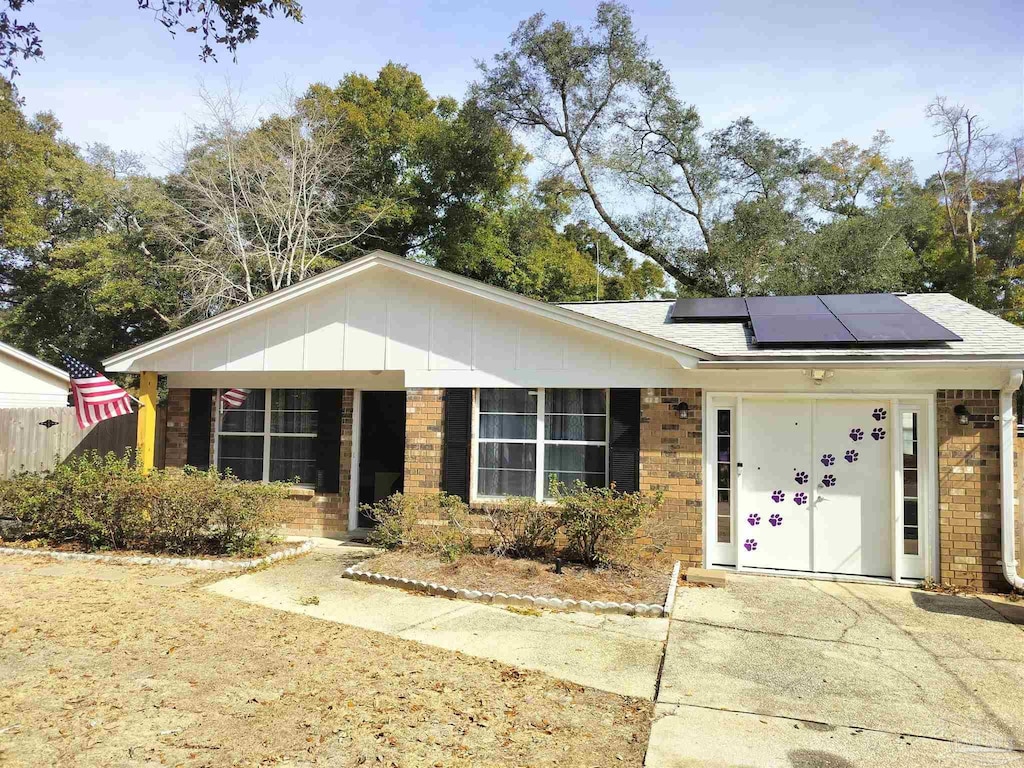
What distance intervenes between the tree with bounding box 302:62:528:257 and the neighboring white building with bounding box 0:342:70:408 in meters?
10.4

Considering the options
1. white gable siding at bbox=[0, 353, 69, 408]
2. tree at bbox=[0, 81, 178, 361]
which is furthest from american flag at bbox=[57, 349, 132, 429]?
tree at bbox=[0, 81, 178, 361]

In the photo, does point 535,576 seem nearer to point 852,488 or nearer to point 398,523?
point 398,523

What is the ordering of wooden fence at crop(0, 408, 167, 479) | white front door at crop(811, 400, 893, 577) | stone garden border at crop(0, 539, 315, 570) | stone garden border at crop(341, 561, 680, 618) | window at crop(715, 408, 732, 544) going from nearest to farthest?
stone garden border at crop(341, 561, 680, 618) < white front door at crop(811, 400, 893, 577) < stone garden border at crop(0, 539, 315, 570) < window at crop(715, 408, 732, 544) < wooden fence at crop(0, 408, 167, 479)

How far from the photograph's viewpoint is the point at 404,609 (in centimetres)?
685

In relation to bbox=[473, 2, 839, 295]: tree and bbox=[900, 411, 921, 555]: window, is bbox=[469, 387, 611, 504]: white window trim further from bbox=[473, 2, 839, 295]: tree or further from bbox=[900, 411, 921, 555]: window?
bbox=[473, 2, 839, 295]: tree

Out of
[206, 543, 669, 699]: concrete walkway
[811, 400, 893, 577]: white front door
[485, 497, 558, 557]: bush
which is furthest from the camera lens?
[485, 497, 558, 557]: bush

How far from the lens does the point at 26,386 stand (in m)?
17.7

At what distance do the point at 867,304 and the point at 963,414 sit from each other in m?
2.52

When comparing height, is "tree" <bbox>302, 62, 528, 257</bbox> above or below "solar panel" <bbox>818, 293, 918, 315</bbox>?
above

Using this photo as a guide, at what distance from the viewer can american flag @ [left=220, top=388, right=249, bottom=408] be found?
37.2 feet

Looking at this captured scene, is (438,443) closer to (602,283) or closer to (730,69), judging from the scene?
(730,69)

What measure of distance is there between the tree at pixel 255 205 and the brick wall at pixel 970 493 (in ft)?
59.8

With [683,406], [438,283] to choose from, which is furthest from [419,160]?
[683,406]

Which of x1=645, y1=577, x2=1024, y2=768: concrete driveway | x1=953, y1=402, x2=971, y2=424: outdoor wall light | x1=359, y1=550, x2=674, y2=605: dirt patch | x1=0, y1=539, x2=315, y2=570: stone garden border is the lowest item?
x1=645, y1=577, x2=1024, y2=768: concrete driveway
